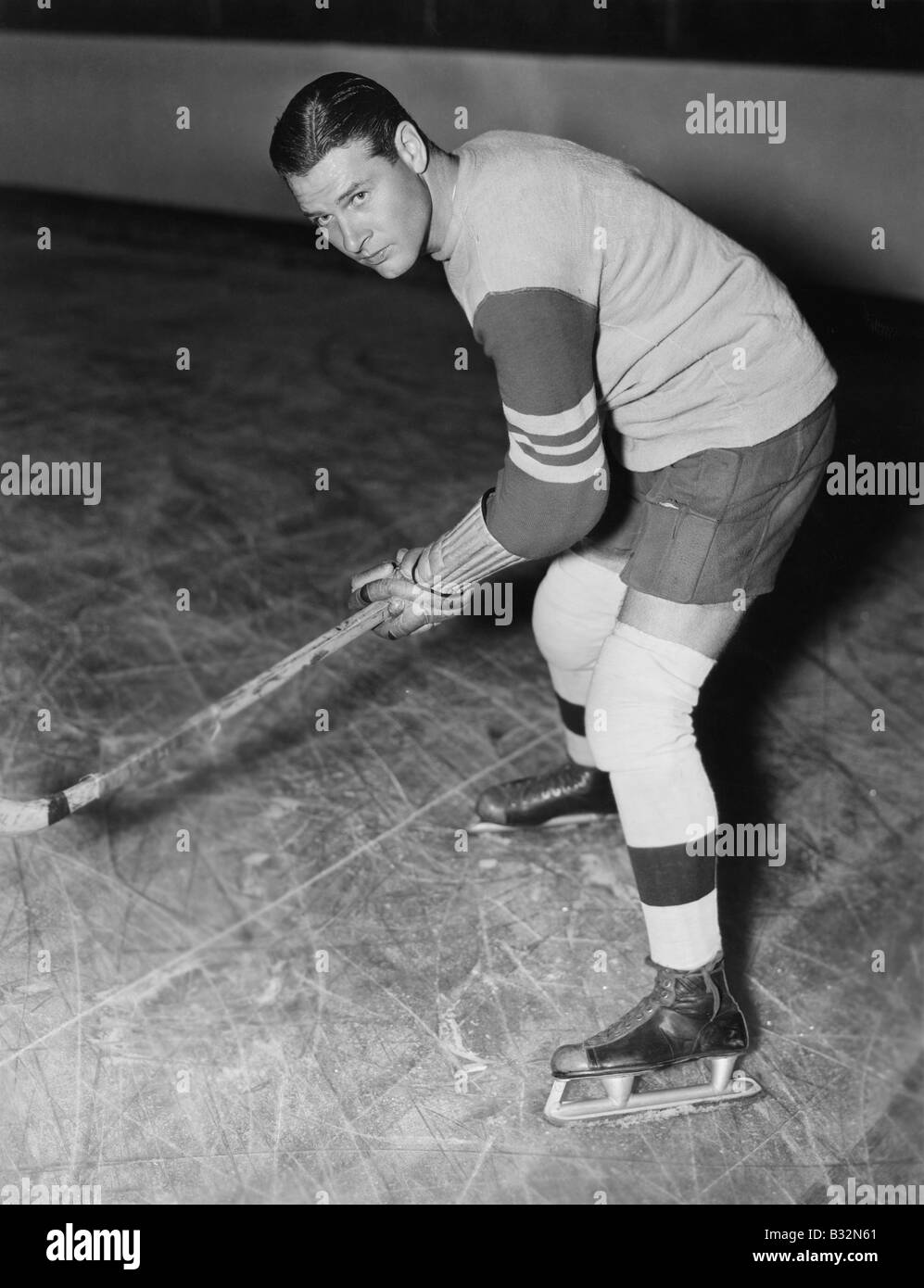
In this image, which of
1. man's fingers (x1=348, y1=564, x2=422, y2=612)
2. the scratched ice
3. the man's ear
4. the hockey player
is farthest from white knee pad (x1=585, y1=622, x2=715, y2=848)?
the man's ear

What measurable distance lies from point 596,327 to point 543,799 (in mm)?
1088

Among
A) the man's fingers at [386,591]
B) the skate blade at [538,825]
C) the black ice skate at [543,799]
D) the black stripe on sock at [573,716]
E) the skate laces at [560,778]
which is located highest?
the man's fingers at [386,591]

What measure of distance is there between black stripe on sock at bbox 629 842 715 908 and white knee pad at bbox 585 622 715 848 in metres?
0.02

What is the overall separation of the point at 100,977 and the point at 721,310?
143cm

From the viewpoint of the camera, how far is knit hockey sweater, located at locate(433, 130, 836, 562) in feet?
5.18

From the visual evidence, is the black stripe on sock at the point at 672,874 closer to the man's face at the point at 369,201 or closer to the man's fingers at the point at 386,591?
the man's fingers at the point at 386,591

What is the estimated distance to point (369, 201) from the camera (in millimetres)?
1615

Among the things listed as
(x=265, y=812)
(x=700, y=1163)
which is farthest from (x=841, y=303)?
(x=700, y=1163)

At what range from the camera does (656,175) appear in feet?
17.9

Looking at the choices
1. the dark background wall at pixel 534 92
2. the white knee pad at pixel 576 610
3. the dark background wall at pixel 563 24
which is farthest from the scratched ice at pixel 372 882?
the dark background wall at pixel 563 24

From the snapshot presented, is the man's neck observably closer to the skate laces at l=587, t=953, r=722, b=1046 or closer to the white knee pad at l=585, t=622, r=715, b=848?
the white knee pad at l=585, t=622, r=715, b=848

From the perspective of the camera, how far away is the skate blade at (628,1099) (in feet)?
6.36

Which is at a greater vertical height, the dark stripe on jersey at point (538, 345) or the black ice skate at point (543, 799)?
the dark stripe on jersey at point (538, 345)

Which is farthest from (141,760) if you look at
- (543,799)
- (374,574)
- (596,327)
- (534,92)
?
(534,92)
